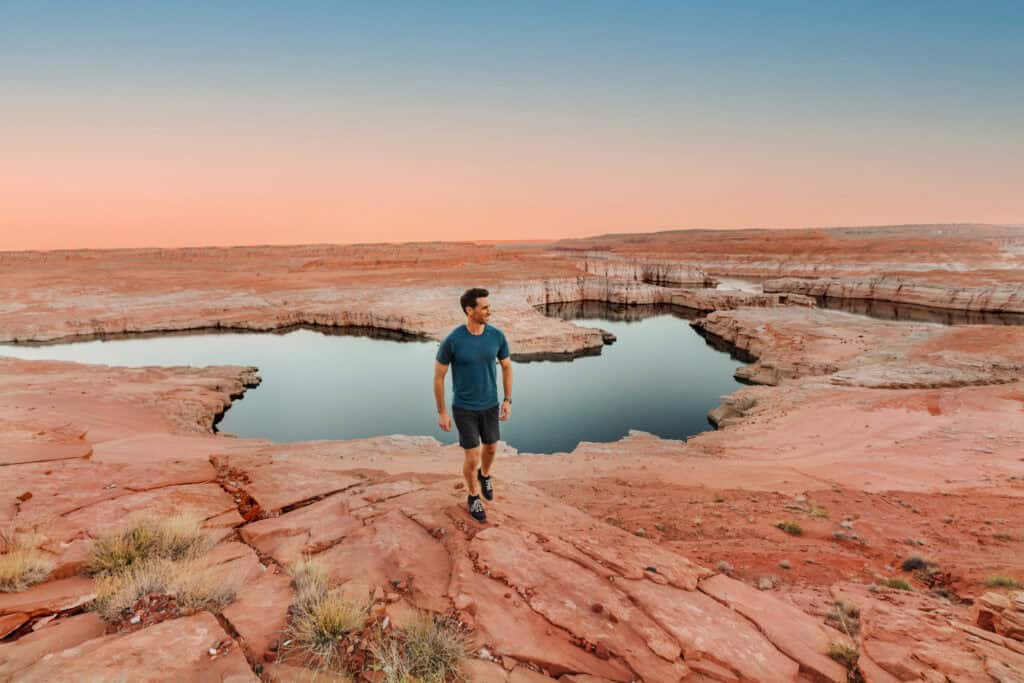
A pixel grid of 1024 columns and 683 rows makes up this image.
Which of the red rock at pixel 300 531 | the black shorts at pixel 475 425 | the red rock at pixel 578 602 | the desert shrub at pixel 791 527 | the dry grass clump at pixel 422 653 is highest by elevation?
the black shorts at pixel 475 425

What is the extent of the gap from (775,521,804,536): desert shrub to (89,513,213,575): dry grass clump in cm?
728

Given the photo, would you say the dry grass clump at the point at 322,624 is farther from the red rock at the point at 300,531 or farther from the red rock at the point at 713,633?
the red rock at the point at 713,633

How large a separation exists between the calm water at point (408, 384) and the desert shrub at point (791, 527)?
9131 mm

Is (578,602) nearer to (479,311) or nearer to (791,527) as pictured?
(479,311)

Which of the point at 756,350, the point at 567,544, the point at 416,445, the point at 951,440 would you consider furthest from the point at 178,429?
the point at 756,350

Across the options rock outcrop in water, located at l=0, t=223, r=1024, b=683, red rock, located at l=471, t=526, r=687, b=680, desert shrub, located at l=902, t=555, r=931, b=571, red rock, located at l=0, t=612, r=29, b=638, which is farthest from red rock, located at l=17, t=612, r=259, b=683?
desert shrub, located at l=902, t=555, r=931, b=571

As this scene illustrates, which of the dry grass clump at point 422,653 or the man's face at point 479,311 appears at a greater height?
the man's face at point 479,311

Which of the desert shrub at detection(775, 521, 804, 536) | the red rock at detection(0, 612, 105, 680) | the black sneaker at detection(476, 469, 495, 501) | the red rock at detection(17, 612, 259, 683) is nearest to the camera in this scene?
the red rock at detection(17, 612, 259, 683)

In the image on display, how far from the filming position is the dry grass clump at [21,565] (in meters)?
3.62

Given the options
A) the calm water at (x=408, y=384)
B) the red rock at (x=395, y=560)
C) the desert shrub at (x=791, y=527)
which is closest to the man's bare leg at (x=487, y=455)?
the red rock at (x=395, y=560)

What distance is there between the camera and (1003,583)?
15.9 ft

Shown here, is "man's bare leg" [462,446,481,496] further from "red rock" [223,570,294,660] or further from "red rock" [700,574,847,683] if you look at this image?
"red rock" [700,574,847,683]

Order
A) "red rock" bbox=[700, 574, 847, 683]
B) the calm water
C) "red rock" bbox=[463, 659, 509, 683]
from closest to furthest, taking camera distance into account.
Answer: "red rock" bbox=[463, 659, 509, 683]
"red rock" bbox=[700, 574, 847, 683]
the calm water

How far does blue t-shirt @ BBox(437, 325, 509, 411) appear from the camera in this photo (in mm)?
4875
